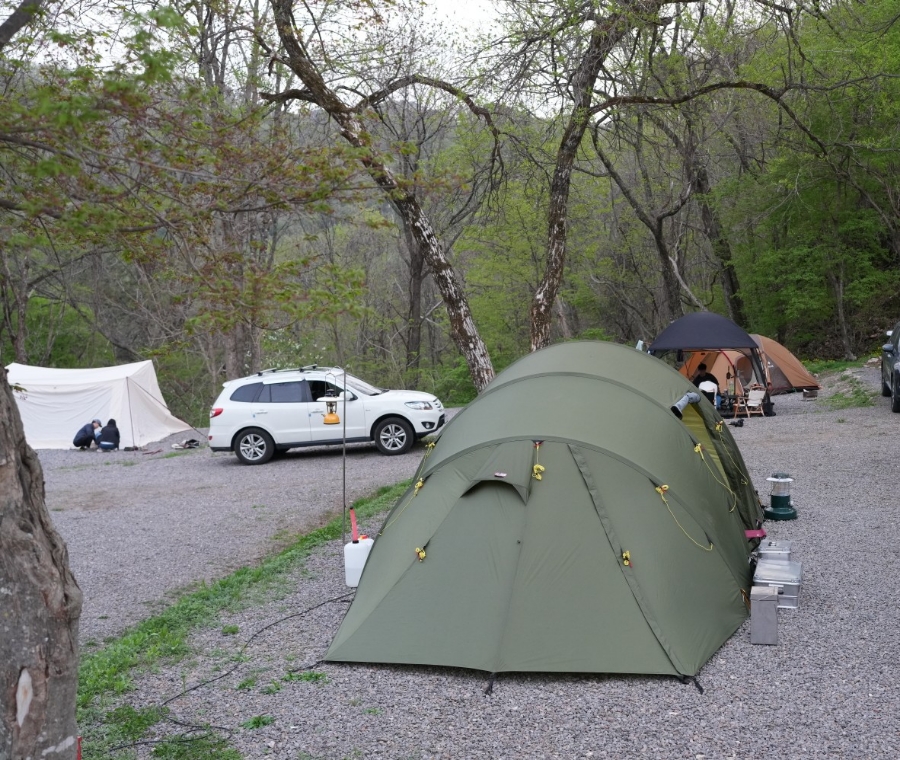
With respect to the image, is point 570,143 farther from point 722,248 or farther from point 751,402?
point 722,248

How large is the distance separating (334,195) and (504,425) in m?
2.13

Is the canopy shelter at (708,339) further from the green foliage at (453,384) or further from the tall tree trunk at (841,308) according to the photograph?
the green foliage at (453,384)

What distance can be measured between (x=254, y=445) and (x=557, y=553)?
11.3m

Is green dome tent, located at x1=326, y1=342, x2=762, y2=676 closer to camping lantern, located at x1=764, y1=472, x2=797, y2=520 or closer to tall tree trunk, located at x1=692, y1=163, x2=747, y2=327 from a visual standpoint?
camping lantern, located at x1=764, y1=472, x2=797, y2=520

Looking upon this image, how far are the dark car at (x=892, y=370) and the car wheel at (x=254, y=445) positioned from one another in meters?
10.8

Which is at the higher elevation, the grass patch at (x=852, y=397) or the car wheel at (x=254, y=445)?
the grass patch at (x=852, y=397)

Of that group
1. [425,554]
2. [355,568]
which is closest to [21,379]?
[355,568]

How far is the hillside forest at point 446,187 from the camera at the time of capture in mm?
4906

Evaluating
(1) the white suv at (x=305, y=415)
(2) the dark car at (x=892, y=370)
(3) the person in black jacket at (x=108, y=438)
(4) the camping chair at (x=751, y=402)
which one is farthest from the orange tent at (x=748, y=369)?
(3) the person in black jacket at (x=108, y=438)

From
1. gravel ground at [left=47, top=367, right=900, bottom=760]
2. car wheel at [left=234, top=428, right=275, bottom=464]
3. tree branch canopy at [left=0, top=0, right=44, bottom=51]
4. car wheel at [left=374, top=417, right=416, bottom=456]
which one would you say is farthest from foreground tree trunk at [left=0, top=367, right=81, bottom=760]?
car wheel at [left=234, top=428, right=275, bottom=464]

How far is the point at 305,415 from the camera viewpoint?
1603 cm

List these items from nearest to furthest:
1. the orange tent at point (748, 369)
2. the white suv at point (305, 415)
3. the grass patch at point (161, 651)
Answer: the grass patch at point (161, 651)
the white suv at point (305, 415)
the orange tent at point (748, 369)

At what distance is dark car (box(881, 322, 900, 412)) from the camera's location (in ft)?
51.1

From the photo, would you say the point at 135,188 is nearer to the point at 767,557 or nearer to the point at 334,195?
the point at 334,195
